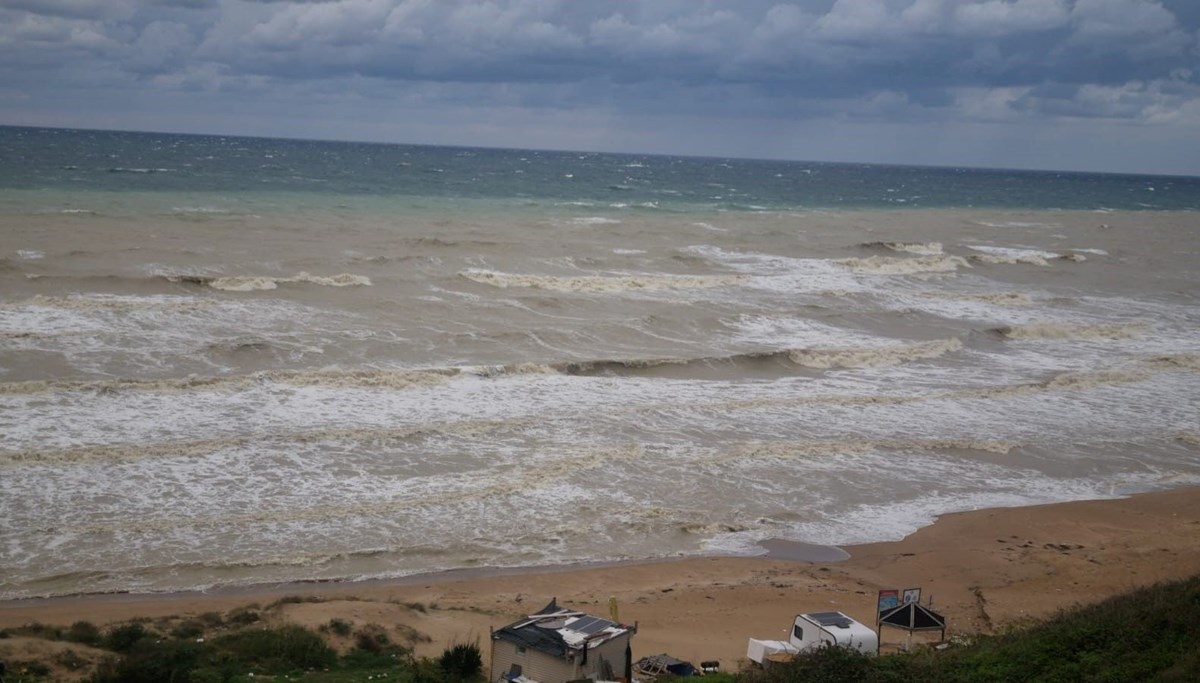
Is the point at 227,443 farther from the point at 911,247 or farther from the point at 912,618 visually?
the point at 911,247

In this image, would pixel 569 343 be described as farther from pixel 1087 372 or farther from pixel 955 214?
pixel 955 214

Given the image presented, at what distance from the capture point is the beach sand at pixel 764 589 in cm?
1448

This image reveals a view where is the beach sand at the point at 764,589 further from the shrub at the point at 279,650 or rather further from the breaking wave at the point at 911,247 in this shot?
the breaking wave at the point at 911,247

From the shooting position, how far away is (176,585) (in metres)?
15.6

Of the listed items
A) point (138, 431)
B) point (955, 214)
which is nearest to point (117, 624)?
point (138, 431)

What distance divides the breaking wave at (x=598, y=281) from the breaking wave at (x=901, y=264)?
9.32 metres

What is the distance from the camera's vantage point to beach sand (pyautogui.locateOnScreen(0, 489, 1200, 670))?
47.5 feet

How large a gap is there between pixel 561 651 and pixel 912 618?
4.78m

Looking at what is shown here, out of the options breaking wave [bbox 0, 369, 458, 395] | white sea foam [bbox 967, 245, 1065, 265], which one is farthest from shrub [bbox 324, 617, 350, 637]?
white sea foam [bbox 967, 245, 1065, 265]

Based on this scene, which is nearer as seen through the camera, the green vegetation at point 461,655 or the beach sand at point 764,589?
the green vegetation at point 461,655

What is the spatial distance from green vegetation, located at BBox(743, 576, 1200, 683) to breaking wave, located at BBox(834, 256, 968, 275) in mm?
38891

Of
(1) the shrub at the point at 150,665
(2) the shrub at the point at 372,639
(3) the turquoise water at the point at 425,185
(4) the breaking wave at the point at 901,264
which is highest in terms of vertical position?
(3) the turquoise water at the point at 425,185

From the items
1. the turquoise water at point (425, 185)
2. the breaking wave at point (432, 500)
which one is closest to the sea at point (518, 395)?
the breaking wave at point (432, 500)

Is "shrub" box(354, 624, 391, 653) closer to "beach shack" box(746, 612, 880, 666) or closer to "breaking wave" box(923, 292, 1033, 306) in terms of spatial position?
"beach shack" box(746, 612, 880, 666)
